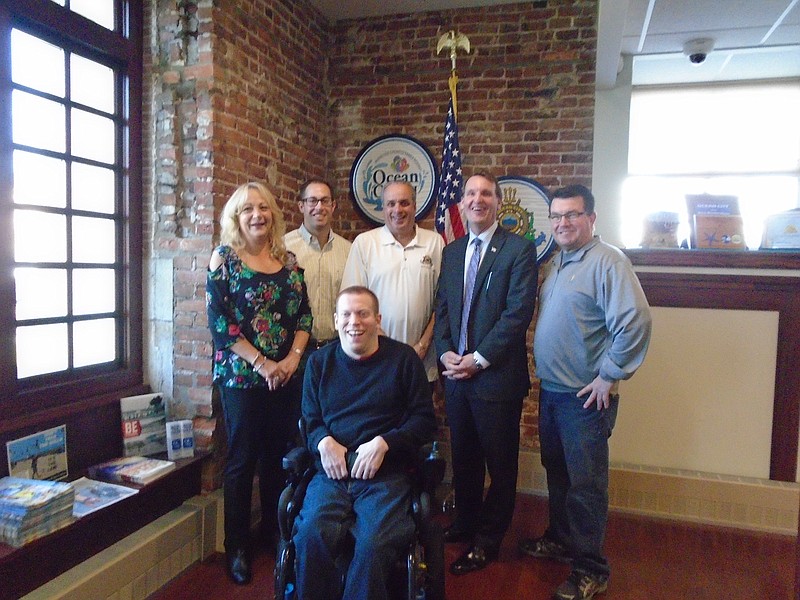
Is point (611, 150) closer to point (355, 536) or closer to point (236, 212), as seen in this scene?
point (236, 212)

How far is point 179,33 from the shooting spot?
2625 mm

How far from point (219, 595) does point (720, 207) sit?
10.2 feet

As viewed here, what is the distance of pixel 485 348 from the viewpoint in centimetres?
236

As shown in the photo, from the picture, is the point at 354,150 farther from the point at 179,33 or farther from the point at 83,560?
the point at 83,560

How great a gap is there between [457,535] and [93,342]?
183 centimetres

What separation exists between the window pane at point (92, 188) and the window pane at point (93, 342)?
493mm

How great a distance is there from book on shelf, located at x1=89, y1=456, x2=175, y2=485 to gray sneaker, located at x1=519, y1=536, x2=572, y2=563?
162 centimetres

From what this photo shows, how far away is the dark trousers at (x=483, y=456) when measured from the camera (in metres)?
2.42

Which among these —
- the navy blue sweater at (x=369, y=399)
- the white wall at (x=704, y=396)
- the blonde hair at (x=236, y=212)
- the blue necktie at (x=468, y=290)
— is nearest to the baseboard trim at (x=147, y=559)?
the navy blue sweater at (x=369, y=399)

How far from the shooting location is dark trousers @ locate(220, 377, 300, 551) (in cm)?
235

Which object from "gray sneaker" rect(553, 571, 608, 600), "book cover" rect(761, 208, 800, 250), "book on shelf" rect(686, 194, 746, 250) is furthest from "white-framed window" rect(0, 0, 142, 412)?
"book cover" rect(761, 208, 800, 250)

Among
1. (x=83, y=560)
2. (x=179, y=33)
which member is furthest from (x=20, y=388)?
(x=179, y=33)

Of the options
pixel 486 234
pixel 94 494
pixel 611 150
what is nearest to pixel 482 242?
pixel 486 234

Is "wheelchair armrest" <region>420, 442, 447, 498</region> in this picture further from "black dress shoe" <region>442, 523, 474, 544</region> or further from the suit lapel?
"black dress shoe" <region>442, 523, 474, 544</region>
